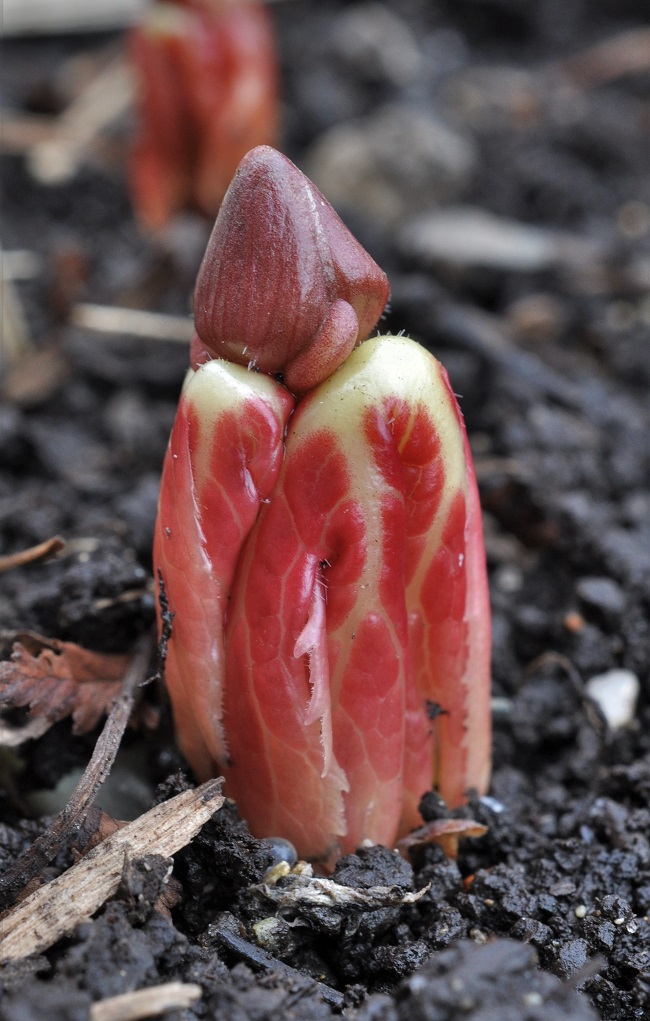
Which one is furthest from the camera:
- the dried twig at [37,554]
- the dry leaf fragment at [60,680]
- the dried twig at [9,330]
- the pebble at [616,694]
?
the dried twig at [9,330]

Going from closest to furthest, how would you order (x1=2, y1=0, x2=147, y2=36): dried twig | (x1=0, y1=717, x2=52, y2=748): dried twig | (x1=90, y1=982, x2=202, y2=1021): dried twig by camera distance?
(x1=90, y1=982, x2=202, y2=1021): dried twig → (x1=0, y1=717, x2=52, y2=748): dried twig → (x1=2, y1=0, x2=147, y2=36): dried twig

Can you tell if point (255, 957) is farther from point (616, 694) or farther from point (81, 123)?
point (81, 123)

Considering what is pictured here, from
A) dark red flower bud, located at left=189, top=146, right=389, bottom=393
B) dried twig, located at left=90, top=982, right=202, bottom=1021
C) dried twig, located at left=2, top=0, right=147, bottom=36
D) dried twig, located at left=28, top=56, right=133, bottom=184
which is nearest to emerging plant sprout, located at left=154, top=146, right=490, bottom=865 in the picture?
dark red flower bud, located at left=189, top=146, right=389, bottom=393

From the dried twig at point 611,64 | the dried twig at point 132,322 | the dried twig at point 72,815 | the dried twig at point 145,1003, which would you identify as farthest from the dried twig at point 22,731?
the dried twig at point 611,64

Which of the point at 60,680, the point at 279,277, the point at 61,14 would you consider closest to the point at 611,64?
the point at 61,14

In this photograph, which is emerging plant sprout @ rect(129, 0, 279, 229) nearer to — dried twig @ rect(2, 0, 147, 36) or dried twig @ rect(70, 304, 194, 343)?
dried twig @ rect(70, 304, 194, 343)

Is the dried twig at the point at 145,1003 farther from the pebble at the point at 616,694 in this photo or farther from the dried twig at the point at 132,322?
the dried twig at the point at 132,322
